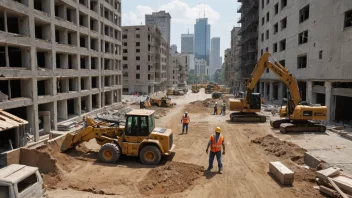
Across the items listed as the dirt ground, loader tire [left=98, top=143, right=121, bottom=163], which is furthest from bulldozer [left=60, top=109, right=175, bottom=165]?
the dirt ground

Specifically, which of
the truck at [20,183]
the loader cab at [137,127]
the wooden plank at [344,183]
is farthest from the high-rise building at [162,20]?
the truck at [20,183]

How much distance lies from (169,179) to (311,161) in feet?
24.1

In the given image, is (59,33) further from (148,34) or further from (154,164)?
(148,34)

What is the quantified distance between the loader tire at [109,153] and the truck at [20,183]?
474 cm

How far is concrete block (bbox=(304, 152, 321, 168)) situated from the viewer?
12369 mm

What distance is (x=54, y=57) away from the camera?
942 inches

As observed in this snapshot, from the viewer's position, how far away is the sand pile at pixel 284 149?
555 inches

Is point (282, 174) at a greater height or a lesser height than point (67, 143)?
lesser

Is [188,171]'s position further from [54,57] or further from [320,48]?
[320,48]

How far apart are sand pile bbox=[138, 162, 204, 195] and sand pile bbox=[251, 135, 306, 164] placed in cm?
544

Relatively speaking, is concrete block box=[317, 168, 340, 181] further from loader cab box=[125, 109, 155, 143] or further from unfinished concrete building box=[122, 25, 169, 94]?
unfinished concrete building box=[122, 25, 169, 94]

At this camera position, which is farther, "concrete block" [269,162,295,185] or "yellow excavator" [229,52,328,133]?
"yellow excavator" [229,52,328,133]

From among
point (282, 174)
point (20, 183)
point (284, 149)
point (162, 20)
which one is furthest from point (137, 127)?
point (162, 20)

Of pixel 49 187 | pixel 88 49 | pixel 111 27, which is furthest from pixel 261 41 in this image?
pixel 49 187
